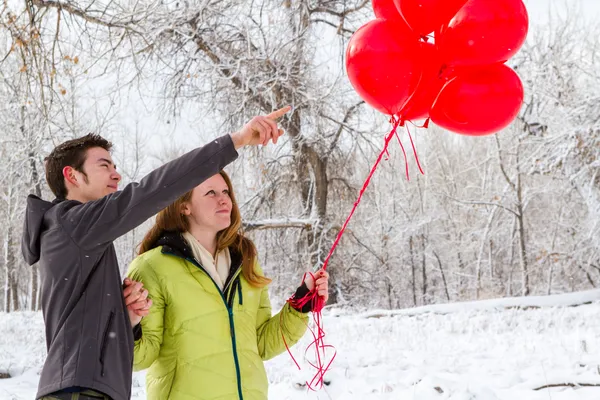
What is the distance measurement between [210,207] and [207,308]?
1.56 ft

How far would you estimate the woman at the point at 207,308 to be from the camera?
209cm

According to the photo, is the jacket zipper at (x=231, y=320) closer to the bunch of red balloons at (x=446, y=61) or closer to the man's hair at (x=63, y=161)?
the man's hair at (x=63, y=161)

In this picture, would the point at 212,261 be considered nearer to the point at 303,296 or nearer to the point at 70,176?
the point at 303,296

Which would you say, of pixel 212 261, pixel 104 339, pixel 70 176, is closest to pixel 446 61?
pixel 212 261

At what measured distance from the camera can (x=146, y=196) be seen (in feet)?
5.06

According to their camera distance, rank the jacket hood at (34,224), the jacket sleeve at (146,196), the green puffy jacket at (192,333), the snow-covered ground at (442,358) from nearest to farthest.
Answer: the jacket sleeve at (146,196)
the jacket hood at (34,224)
the green puffy jacket at (192,333)
the snow-covered ground at (442,358)

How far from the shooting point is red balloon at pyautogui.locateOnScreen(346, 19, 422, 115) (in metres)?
1.96

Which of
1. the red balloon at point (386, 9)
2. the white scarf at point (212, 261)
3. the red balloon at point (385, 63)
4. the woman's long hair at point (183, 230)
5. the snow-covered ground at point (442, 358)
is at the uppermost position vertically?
the red balloon at point (386, 9)

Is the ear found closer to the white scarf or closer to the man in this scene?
the man

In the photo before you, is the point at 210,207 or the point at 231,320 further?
the point at 210,207

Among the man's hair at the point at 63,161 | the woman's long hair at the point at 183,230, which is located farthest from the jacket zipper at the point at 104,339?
the woman's long hair at the point at 183,230

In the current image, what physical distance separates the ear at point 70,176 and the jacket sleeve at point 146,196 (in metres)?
0.31

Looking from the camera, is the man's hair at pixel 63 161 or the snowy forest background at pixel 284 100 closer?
the man's hair at pixel 63 161

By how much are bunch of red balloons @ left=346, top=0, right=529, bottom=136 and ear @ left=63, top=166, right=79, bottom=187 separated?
1.12 metres
